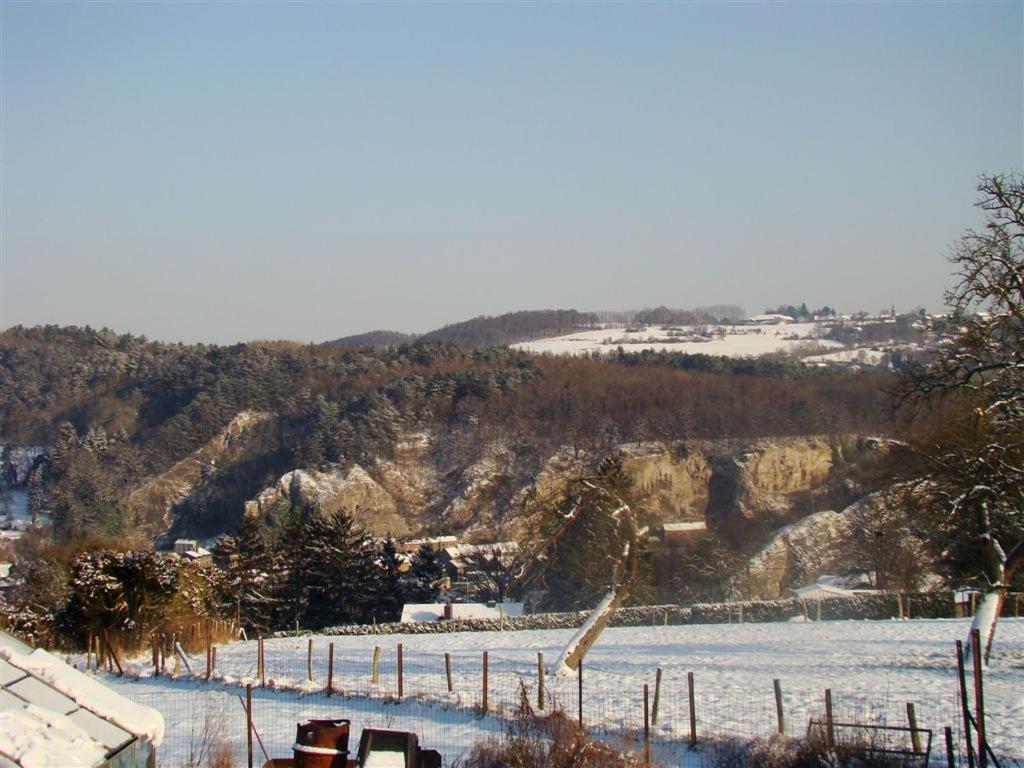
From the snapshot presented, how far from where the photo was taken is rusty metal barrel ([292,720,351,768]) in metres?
8.33

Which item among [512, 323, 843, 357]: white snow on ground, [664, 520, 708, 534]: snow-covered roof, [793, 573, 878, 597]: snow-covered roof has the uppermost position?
[512, 323, 843, 357]: white snow on ground

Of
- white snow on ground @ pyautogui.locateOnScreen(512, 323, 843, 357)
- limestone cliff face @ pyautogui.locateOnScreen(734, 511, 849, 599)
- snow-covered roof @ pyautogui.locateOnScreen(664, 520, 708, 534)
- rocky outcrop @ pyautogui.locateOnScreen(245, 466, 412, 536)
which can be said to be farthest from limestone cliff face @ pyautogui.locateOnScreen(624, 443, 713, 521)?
white snow on ground @ pyautogui.locateOnScreen(512, 323, 843, 357)

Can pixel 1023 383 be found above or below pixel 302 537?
above

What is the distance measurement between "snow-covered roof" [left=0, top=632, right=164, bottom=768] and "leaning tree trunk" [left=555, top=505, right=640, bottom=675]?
9.82 m

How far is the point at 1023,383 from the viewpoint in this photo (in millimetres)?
14453

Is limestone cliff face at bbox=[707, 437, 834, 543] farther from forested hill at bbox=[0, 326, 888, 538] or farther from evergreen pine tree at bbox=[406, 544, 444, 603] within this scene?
evergreen pine tree at bbox=[406, 544, 444, 603]

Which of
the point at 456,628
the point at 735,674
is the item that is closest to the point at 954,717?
the point at 735,674

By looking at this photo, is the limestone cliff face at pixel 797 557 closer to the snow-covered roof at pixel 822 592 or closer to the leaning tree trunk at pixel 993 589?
the snow-covered roof at pixel 822 592

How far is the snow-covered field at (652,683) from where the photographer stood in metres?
11.5

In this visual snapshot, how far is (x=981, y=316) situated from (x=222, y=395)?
8634 cm

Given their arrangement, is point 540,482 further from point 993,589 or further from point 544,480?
point 993,589

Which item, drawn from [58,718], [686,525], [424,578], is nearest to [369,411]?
[686,525]

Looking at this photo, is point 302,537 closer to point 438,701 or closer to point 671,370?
point 438,701

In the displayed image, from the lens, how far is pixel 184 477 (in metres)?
85.9
